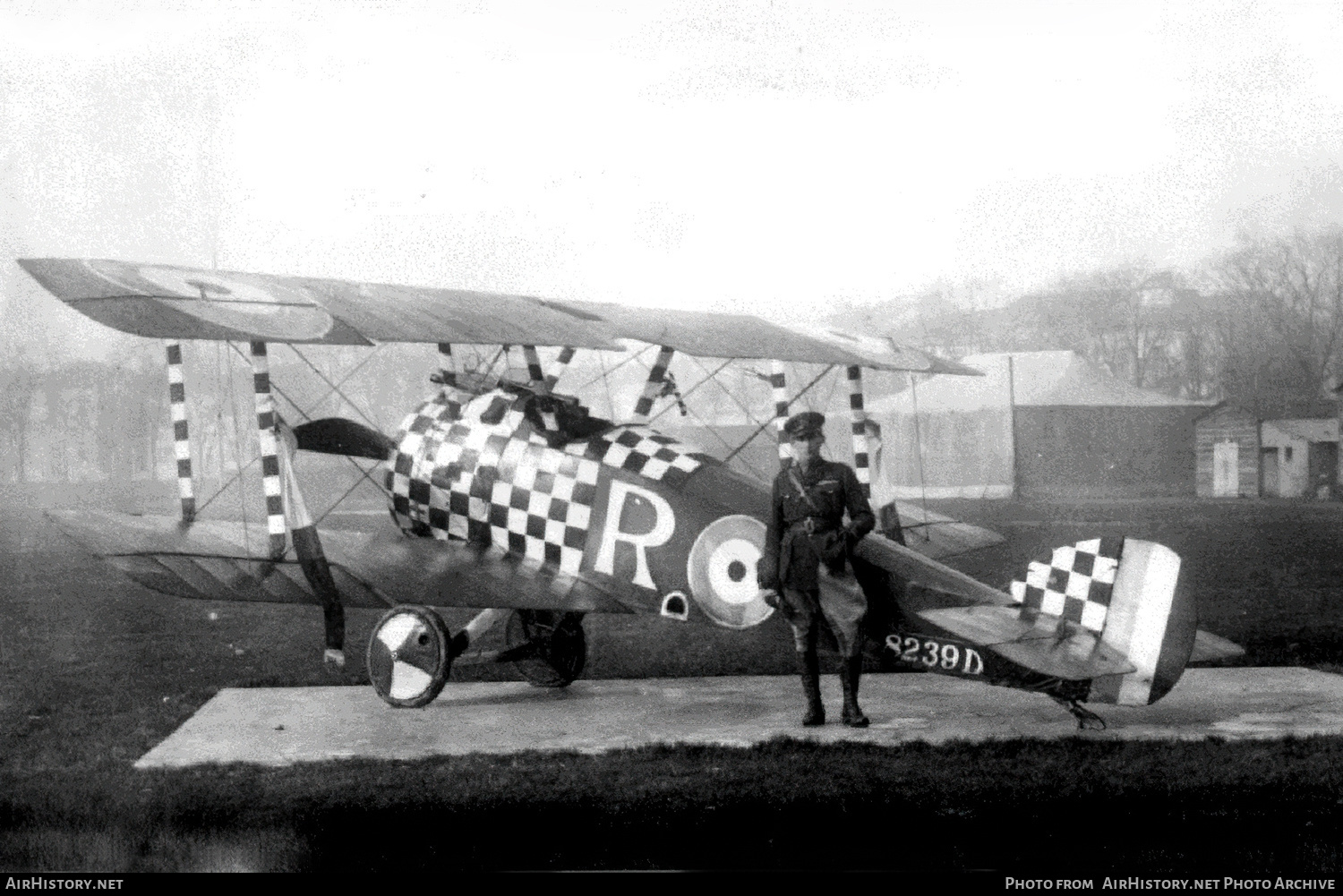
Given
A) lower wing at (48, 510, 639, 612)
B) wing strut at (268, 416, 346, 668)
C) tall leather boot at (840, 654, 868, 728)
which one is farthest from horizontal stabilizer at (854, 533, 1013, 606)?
wing strut at (268, 416, 346, 668)

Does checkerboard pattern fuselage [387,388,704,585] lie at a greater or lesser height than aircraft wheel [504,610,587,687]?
greater

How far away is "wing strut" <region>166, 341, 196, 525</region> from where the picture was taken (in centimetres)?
762

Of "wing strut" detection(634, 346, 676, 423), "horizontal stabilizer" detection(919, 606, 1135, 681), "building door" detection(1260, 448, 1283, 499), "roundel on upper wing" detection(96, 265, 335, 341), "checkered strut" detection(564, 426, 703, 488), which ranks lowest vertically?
"building door" detection(1260, 448, 1283, 499)

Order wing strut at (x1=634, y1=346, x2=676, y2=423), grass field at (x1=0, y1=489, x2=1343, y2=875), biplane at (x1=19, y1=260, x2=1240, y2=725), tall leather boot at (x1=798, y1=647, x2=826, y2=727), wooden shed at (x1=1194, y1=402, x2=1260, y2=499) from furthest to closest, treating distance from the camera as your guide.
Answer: wooden shed at (x1=1194, y1=402, x2=1260, y2=499)
wing strut at (x1=634, y1=346, x2=676, y2=423)
tall leather boot at (x1=798, y1=647, x2=826, y2=727)
biplane at (x1=19, y1=260, x2=1240, y2=725)
grass field at (x1=0, y1=489, x2=1343, y2=875)

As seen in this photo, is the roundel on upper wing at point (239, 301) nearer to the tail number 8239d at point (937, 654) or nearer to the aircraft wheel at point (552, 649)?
the aircraft wheel at point (552, 649)

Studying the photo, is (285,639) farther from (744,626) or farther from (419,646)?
(744,626)

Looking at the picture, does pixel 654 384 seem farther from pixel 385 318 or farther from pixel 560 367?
pixel 385 318

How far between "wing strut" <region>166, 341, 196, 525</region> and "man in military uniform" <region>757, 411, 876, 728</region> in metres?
3.20

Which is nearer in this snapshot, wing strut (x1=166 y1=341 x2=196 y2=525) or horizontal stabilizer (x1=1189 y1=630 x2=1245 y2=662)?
horizontal stabilizer (x1=1189 y1=630 x2=1245 y2=662)

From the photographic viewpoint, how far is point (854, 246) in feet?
38.1

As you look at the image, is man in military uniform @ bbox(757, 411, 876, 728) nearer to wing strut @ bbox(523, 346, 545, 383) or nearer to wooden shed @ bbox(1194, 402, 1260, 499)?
wing strut @ bbox(523, 346, 545, 383)

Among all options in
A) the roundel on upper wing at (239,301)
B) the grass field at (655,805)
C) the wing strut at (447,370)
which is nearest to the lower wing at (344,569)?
the grass field at (655,805)

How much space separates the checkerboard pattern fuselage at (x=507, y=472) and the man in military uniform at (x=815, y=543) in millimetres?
758

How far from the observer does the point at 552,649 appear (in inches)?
334
